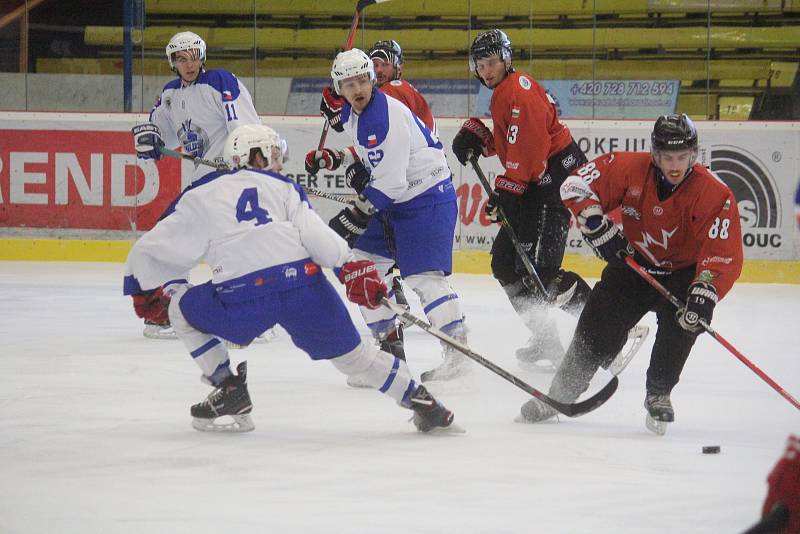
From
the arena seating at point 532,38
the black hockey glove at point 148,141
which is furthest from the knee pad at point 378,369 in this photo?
the arena seating at point 532,38

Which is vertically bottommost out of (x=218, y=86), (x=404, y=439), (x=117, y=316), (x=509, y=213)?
(x=117, y=316)

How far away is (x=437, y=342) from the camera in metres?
5.48

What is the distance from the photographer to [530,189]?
4961 mm

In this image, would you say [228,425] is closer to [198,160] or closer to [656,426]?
[656,426]

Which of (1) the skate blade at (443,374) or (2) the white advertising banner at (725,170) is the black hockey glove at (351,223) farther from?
(2) the white advertising banner at (725,170)

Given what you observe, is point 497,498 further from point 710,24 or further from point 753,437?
point 710,24

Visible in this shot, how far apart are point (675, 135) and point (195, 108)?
9.51ft

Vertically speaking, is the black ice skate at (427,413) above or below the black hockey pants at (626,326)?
below

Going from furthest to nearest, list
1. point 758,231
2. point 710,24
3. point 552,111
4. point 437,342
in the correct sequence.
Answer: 1. point 710,24
2. point 758,231
3. point 437,342
4. point 552,111

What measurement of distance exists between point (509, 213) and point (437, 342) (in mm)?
774

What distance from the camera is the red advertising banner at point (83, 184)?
8234 millimetres

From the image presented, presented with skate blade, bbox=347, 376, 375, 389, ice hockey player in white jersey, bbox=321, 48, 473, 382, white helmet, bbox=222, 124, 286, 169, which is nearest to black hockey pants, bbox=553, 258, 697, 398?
ice hockey player in white jersey, bbox=321, 48, 473, 382

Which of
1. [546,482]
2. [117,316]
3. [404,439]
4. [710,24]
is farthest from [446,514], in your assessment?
[710,24]

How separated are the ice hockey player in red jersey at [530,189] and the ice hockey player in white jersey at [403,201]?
0.46m
